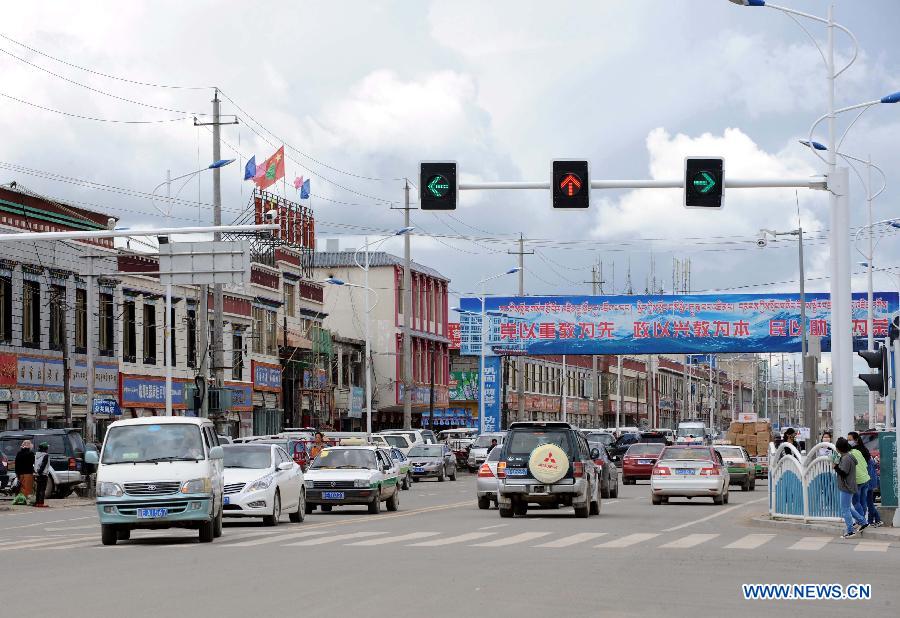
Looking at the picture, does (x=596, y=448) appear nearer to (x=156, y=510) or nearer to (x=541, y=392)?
(x=156, y=510)

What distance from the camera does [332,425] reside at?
280 ft

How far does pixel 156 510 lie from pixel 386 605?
10638 millimetres

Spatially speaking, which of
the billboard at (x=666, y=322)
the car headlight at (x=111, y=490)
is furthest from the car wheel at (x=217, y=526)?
the billboard at (x=666, y=322)

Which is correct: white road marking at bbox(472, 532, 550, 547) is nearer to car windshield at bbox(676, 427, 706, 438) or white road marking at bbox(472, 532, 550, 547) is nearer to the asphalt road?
the asphalt road

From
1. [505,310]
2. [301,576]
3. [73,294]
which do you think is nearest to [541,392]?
[505,310]

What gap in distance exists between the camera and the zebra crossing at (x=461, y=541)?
23.4 metres

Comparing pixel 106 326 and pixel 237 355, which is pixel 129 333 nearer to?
pixel 106 326

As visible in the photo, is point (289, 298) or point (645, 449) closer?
point (645, 449)

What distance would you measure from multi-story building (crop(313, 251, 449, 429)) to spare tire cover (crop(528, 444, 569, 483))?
61848mm

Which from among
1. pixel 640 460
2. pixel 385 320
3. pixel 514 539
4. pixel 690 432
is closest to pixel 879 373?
pixel 514 539

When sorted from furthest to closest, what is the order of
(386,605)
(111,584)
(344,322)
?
(344,322)
(111,584)
(386,605)

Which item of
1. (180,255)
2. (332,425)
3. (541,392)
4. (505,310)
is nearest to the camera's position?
(180,255)

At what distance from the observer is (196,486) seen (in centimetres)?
2434

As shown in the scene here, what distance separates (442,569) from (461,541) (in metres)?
6.22
